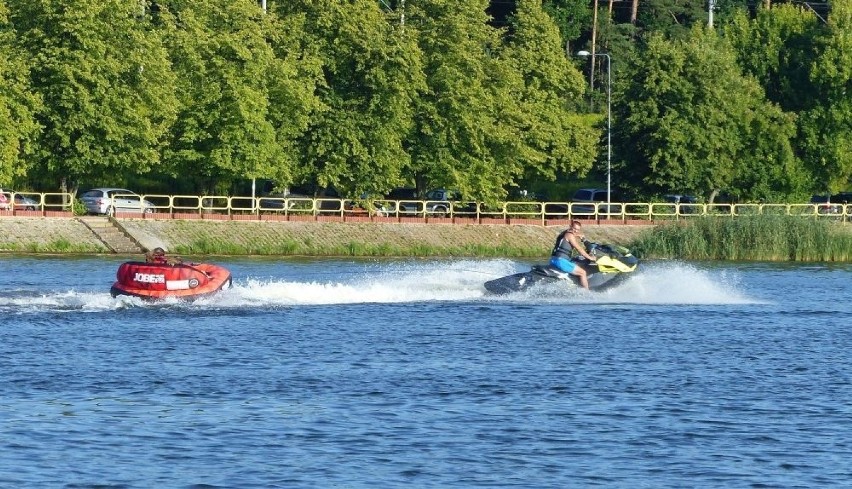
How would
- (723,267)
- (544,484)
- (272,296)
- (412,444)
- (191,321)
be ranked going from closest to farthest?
(544,484)
(412,444)
(191,321)
(272,296)
(723,267)

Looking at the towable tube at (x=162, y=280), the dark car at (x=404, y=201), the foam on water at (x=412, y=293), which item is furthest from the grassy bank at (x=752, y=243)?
the towable tube at (x=162, y=280)

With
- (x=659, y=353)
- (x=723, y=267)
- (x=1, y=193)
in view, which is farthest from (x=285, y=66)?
(x=659, y=353)

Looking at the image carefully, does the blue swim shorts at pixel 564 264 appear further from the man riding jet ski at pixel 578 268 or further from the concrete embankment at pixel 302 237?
the concrete embankment at pixel 302 237

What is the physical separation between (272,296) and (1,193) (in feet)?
104

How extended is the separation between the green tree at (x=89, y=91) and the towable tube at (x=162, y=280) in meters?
32.6

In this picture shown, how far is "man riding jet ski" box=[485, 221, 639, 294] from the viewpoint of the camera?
43.3 metres

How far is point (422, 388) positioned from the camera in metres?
29.0

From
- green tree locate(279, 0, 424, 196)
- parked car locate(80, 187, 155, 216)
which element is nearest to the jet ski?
parked car locate(80, 187, 155, 216)

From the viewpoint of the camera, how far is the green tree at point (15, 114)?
6856cm

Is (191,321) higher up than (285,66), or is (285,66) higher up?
(285,66)

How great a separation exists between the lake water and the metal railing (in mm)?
25748

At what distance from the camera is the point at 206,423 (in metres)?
25.2

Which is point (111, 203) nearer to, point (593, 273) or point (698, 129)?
point (698, 129)

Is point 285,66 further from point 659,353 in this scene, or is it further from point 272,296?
point 659,353
